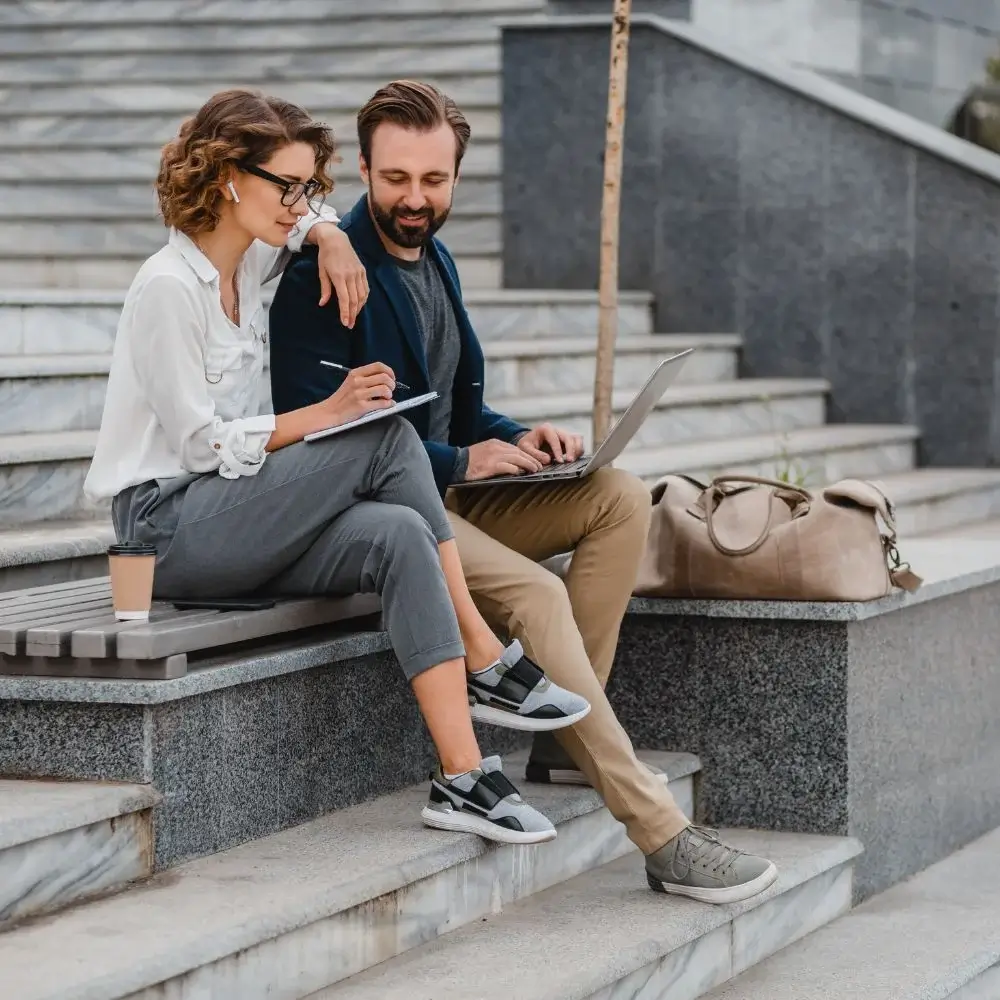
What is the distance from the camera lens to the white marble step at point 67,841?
3.10m

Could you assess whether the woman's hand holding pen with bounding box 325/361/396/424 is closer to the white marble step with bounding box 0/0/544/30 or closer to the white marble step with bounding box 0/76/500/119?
the white marble step with bounding box 0/76/500/119

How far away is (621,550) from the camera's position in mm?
4160

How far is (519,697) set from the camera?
3736 mm

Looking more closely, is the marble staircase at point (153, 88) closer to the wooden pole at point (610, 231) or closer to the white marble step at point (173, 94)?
the white marble step at point (173, 94)

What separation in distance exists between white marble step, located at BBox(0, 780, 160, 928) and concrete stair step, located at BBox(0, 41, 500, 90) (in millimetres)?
5990

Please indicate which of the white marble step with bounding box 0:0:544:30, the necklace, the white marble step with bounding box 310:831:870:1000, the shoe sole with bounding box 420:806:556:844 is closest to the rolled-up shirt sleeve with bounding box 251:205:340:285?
the necklace

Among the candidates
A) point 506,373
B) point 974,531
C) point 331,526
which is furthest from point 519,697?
point 974,531

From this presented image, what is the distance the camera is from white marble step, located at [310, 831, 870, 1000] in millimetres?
3322

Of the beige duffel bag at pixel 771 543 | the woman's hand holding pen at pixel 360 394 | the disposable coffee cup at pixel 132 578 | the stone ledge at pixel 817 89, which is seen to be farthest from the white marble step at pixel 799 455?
the disposable coffee cup at pixel 132 578

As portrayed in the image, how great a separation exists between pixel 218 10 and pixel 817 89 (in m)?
2.98

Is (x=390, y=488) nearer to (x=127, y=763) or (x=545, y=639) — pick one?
(x=545, y=639)

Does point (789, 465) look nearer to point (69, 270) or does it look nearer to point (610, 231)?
point (610, 231)

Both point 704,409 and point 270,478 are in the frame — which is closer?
point 270,478

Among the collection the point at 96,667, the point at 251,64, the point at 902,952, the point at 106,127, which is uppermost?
the point at 251,64
